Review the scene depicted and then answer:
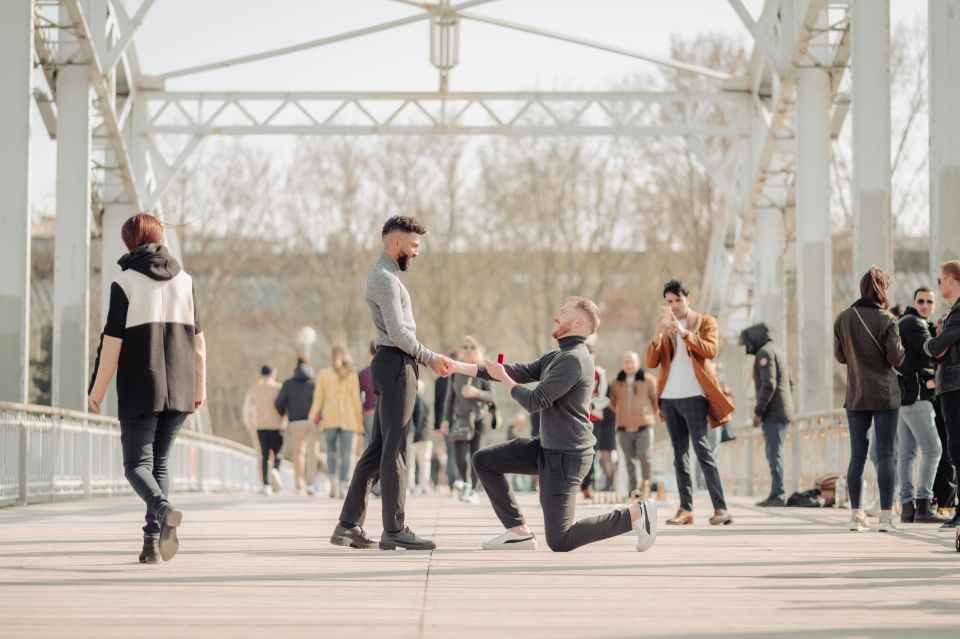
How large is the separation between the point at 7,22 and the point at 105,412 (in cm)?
860

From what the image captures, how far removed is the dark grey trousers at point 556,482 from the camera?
8578 millimetres

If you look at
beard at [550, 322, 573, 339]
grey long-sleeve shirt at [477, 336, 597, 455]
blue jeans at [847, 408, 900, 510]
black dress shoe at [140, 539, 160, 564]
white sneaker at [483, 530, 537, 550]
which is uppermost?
beard at [550, 322, 573, 339]

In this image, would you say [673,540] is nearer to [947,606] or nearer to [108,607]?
[947,606]

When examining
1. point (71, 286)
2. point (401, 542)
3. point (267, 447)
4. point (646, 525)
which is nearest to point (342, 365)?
point (267, 447)

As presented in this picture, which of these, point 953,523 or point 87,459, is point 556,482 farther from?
point 87,459

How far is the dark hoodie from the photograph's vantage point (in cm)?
2070

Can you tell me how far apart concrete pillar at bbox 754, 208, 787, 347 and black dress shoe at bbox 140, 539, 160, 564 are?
21233 mm

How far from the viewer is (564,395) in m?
8.71

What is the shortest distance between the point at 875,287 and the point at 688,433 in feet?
6.26

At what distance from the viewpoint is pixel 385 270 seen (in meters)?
8.85

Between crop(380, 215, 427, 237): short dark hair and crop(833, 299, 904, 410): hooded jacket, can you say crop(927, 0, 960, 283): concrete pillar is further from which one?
crop(380, 215, 427, 237): short dark hair

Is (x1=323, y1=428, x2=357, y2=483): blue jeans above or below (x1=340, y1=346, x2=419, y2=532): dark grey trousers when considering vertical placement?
below

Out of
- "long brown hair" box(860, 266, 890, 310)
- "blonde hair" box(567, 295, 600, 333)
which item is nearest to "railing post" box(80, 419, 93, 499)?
"long brown hair" box(860, 266, 890, 310)

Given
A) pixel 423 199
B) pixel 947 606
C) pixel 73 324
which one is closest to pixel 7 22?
pixel 73 324
